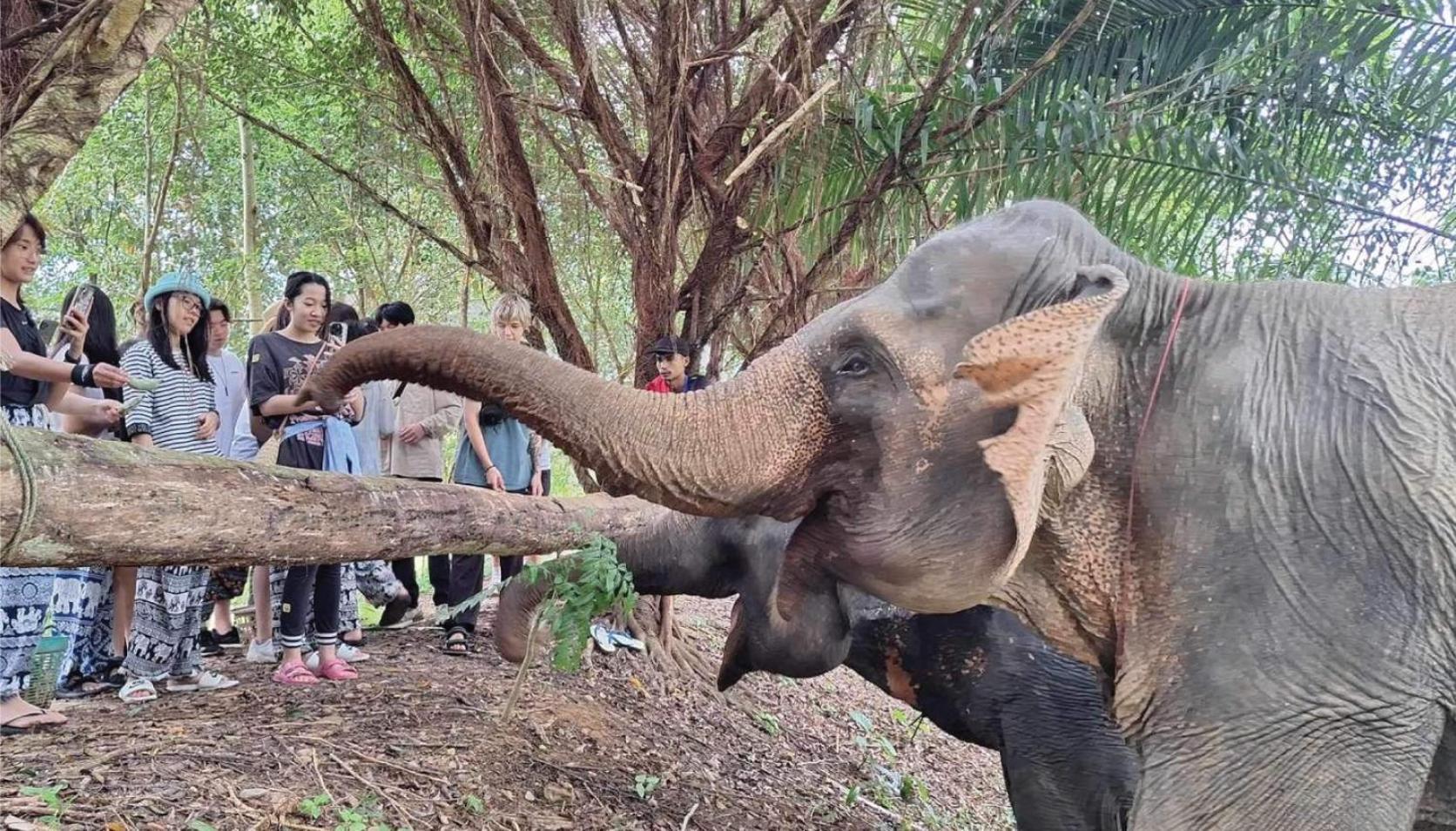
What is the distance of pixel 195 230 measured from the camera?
13.6m

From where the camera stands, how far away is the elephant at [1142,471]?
2.26 meters

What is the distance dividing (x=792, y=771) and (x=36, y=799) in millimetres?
3634

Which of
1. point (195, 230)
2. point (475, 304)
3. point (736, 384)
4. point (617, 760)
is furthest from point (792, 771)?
point (475, 304)

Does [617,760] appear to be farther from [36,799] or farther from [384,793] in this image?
[36,799]

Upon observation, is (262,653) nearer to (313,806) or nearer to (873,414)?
(313,806)

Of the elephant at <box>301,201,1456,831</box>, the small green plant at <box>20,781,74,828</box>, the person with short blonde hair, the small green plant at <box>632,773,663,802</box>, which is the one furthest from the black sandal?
the elephant at <box>301,201,1456,831</box>

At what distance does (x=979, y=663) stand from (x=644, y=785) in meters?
1.38

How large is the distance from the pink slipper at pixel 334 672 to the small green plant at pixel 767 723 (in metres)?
2.41

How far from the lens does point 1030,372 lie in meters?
2.28

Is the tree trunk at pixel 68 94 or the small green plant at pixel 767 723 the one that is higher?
the tree trunk at pixel 68 94

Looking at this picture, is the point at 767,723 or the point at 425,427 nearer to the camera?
the point at 425,427

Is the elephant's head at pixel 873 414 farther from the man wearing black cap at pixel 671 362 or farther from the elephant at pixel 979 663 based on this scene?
the man wearing black cap at pixel 671 362

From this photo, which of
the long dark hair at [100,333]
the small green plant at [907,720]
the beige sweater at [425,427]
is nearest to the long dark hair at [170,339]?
the long dark hair at [100,333]

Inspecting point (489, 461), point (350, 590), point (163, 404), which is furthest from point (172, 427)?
point (489, 461)
